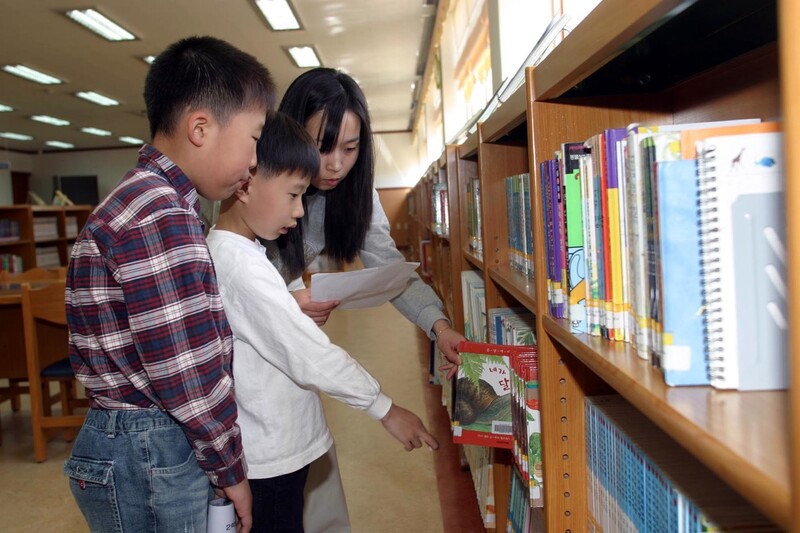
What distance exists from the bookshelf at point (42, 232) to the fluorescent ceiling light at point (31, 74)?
5.03 feet

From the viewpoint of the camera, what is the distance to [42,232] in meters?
7.73

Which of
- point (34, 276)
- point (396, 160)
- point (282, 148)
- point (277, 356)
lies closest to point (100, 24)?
point (34, 276)

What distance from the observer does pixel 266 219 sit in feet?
4.38

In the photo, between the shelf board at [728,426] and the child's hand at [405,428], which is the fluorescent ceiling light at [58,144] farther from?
the shelf board at [728,426]

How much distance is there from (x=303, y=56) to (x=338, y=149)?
20.7ft

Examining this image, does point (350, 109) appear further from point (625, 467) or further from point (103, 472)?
point (625, 467)

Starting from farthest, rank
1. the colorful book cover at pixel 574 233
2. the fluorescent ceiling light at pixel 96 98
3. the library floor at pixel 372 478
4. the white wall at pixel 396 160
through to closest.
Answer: the white wall at pixel 396 160 < the fluorescent ceiling light at pixel 96 98 < the library floor at pixel 372 478 < the colorful book cover at pixel 574 233

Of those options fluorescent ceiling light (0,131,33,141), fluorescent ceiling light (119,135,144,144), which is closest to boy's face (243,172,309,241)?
fluorescent ceiling light (0,131,33,141)

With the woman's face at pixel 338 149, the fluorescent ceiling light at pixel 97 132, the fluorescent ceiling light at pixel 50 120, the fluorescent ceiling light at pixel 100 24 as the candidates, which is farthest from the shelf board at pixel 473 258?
the fluorescent ceiling light at pixel 97 132

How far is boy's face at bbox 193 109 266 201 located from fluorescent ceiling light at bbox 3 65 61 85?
747 cm

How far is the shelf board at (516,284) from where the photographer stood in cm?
107

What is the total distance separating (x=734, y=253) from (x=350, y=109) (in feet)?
3.92

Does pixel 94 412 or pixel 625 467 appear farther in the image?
pixel 94 412

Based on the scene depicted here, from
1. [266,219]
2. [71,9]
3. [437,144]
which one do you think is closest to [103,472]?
[266,219]
